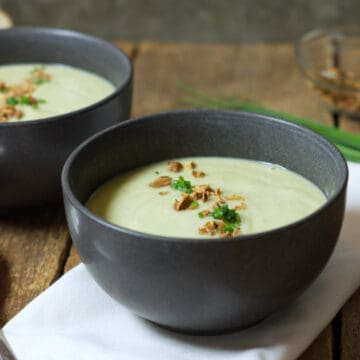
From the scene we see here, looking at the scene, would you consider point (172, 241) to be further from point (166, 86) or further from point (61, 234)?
point (166, 86)

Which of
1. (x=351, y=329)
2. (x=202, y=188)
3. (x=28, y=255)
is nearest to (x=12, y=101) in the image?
(x=28, y=255)

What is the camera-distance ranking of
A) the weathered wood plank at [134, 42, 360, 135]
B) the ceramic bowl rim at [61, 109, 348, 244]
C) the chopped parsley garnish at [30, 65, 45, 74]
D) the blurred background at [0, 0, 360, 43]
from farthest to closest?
the blurred background at [0, 0, 360, 43] → the weathered wood plank at [134, 42, 360, 135] → the chopped parsley garnish at [30, 65, 45, 74] → the ceramic bowl rim at [61, 109, 348, 244]

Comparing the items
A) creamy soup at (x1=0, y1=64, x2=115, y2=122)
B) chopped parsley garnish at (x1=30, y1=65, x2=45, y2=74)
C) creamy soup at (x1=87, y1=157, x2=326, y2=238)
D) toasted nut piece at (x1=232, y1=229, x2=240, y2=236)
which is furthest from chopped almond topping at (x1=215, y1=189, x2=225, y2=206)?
chopped parsley garnish at (x1=30, y1=65, x2=45, y2=74)

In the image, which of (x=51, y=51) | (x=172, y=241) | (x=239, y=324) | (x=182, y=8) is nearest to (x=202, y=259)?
(x=172, y=241)

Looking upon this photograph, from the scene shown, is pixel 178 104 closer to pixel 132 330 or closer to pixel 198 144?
pixel 198 144

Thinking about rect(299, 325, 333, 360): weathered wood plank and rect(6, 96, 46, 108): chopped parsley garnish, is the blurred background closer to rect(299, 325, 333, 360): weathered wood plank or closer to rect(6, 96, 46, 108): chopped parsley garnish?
rect(6, 96, 46, 108): chopped parsley garnish

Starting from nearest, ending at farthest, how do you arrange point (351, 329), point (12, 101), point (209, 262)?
point (209, 262)
point (351, 329)
point (12, 101)

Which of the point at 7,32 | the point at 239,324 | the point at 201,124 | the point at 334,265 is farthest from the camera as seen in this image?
the point at 7,32
